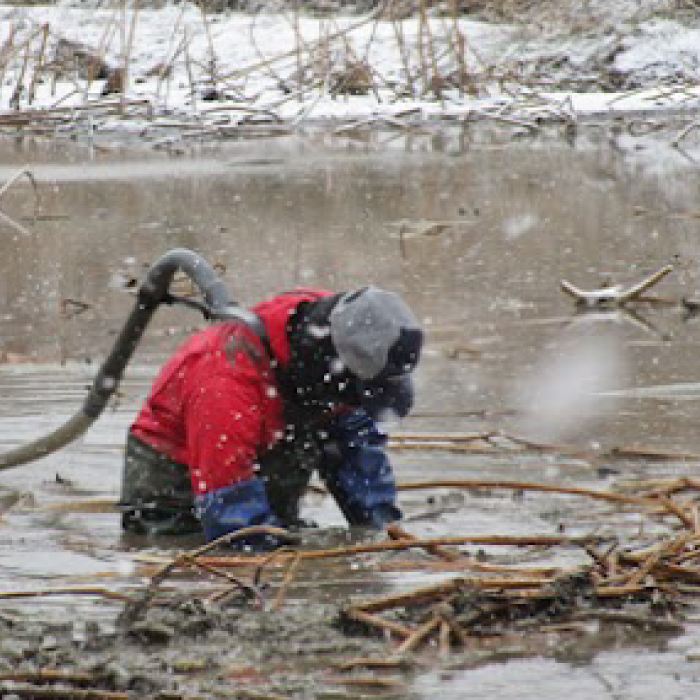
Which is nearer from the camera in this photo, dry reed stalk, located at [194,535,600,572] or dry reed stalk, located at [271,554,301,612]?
dry reed stalk, located at [271,554,301,612]

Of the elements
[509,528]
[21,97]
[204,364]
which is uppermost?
[21,97]

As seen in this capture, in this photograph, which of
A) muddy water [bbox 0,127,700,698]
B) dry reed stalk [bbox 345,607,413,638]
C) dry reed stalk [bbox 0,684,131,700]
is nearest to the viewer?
dry reed stalk [bbox 0,684,131,700]

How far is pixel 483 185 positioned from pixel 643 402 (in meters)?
7.50

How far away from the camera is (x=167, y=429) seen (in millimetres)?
5297

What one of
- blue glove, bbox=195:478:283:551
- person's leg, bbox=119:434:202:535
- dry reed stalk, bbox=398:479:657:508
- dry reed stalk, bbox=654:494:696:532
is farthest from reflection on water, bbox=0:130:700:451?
blue glove, bbox=195:478:283:551

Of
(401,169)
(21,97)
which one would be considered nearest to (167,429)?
(401,169)

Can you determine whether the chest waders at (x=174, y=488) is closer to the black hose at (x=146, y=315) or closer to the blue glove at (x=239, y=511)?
the black hose at (x=146, y=315)

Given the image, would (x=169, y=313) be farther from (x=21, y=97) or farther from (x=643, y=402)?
(x=21, y=97)

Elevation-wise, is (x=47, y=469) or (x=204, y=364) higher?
(x=204, y=364)

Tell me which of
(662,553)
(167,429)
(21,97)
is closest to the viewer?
(662,553)

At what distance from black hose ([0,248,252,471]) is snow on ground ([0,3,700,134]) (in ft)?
44.2

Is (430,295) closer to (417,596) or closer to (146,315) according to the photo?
(146,315)

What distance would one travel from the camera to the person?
15.4 feet

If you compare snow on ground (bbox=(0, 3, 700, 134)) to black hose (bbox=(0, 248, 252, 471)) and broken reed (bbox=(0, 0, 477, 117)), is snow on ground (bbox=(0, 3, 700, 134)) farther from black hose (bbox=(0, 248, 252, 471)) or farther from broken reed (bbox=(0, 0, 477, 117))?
black hose (bbox=(0, 248, 252, 471))
